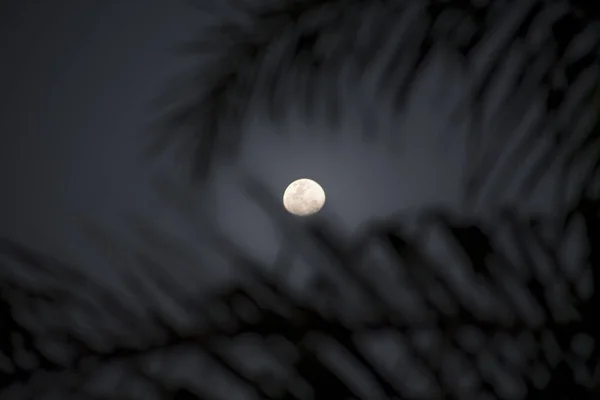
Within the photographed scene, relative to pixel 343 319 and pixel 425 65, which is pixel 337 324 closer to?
pixel 343 319

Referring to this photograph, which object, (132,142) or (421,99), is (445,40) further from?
(132,142)

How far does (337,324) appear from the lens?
27cm

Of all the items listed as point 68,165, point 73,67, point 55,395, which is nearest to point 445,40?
point 55,395

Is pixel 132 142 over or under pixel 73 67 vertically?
under

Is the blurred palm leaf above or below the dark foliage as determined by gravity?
above

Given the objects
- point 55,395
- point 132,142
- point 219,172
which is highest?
point 132,142

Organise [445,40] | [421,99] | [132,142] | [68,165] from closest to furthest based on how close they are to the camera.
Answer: [445,40] → [421,99] → [68,165] → [132,142]

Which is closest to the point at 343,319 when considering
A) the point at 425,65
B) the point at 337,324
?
the point at 337,324

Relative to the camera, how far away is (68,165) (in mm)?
660

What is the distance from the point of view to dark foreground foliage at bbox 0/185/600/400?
26 centimetres

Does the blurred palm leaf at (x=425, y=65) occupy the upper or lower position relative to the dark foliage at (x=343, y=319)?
upper

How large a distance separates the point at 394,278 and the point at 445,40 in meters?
0.21

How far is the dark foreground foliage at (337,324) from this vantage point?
265 millimetres

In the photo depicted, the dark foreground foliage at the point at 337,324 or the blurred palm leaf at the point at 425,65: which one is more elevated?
the blurred palm leaf at the point at 425,65
